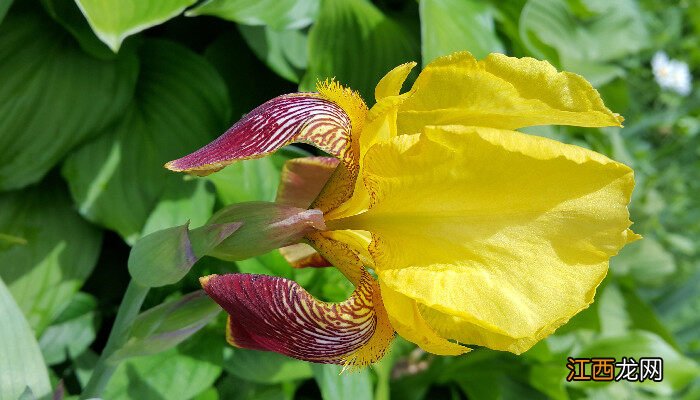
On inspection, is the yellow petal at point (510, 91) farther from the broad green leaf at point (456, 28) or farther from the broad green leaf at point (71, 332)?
the broad green leaf at point (71, 332)

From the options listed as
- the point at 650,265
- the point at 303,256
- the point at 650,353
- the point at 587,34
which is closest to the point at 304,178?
the point at 303,256

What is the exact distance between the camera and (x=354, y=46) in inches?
37.5

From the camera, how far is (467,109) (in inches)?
19.0

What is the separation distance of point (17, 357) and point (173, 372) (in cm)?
22

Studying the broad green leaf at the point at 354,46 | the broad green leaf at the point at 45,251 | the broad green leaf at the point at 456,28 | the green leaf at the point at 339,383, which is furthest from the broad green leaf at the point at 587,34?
the broad green leaf at the point at 45,251

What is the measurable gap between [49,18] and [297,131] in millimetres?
507

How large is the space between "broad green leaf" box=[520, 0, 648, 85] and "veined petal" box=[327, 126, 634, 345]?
26.5 inches

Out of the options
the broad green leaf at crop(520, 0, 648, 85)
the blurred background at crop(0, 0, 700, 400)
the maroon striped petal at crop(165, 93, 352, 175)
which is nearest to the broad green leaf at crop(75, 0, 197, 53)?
the blurred background at crop(0, 0, 700, 400)

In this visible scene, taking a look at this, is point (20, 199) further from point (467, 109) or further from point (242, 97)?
point (467, 109)

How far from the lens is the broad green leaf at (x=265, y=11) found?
78 centimetres

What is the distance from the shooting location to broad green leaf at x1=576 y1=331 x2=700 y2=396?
1202 mm

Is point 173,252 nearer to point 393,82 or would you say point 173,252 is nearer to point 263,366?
point 393,82

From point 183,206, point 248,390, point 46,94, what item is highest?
point 46,94

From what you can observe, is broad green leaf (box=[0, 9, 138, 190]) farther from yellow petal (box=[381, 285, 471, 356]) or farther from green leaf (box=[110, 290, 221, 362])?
yellow petal (box=[381, 285, 471, 356])
